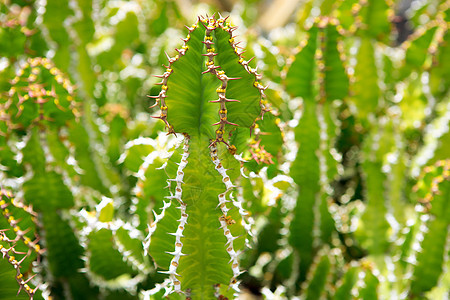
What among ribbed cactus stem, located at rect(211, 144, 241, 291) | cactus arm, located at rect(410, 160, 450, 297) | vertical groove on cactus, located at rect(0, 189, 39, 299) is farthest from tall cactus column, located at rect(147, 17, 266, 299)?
cactus arm, located at rect(410, 160, 450, 297)

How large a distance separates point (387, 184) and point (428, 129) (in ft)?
1.05

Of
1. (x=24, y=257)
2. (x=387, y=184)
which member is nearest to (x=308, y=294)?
(x=387, y=184)

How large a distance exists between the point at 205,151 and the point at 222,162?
40 mm

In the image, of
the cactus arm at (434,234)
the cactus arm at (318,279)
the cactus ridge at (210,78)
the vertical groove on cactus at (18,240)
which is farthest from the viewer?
the cactus arm at (318,279)

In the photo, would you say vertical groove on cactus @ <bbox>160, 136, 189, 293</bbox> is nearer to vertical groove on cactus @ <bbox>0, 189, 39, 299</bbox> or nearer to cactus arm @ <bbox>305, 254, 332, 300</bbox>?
vertical groove on cactus @ <bbox>0, 189, 39, 299</bbox>

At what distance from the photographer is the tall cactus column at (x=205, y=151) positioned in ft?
2.32

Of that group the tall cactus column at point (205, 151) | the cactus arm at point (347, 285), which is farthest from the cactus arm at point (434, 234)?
the tall cactus column at point (205, 151)

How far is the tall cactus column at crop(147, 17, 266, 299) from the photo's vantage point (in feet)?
2.32

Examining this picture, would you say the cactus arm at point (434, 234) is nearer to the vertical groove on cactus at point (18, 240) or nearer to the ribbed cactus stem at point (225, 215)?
the ribbed cactus stem at point (225, 215)

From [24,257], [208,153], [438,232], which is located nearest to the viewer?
[208,153]

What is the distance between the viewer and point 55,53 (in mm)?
1615

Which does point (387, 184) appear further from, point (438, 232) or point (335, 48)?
point (335, 48)

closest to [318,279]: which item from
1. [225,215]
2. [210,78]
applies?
[225,215]

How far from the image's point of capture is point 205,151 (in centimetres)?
75
